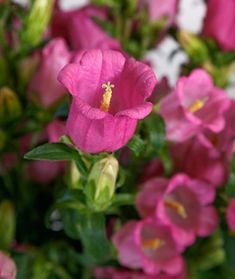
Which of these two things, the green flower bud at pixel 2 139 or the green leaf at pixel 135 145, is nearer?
the green leaf at pixel 135 145

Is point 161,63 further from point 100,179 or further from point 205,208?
point 100,179

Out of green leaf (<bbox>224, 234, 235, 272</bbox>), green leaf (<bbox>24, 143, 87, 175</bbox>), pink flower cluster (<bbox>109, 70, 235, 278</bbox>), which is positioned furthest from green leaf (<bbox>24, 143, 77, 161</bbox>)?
green leaf (<bbox>224, 234, 235, 272</bbox>)

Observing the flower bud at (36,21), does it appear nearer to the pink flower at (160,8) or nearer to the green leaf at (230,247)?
the pink flower at (160,8)

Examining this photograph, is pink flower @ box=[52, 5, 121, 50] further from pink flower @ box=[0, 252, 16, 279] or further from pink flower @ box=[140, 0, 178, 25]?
pink flower @ box=[0, 252, 16, 279]

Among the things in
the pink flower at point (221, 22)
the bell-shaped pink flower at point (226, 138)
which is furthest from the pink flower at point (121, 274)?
the pink flower at point (221, 22)

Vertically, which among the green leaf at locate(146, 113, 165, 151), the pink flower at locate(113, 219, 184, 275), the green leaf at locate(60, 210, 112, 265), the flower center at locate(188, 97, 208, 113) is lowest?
the pink flower at locate(113, 219, 184, 275)

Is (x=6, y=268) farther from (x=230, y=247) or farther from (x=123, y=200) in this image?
(x=230, y=247)

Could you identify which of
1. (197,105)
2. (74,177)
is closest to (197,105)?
(197,105)
